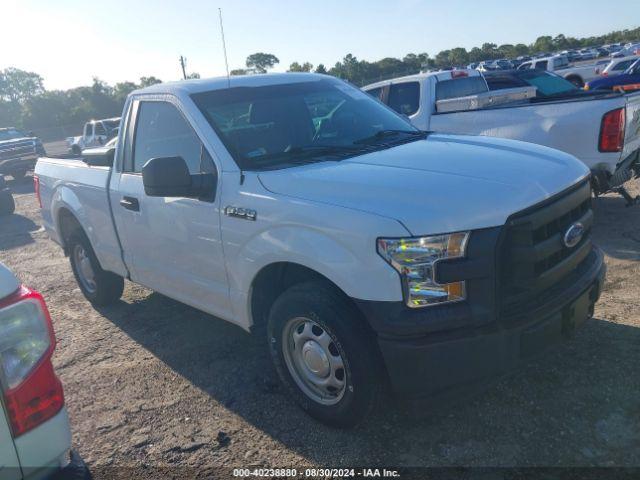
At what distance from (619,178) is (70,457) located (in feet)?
19.0

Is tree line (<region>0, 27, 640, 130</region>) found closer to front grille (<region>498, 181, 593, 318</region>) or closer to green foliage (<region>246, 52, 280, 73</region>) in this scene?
green foliage (<region>246, 52, 280, 73</region>)

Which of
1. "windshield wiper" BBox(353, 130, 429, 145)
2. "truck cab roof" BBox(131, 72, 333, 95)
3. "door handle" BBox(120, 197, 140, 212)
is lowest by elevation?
"door handle" BBox(120, 197, 140, 212)

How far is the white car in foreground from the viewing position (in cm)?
178

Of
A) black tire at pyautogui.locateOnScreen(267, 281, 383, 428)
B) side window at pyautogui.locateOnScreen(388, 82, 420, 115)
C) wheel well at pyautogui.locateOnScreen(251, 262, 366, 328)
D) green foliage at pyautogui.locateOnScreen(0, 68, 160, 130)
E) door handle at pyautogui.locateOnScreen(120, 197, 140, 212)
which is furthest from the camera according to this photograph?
green foliage at pyautogui.locateOnScreen(0, 68, 160, 130)

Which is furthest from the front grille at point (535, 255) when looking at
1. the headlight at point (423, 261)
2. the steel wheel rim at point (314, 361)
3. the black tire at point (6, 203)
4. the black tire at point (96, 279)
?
the black tire at point (6, 203)

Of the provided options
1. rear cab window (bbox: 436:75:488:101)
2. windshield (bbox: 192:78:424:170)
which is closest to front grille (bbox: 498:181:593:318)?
windshield (bbox: 192:78:424:170)

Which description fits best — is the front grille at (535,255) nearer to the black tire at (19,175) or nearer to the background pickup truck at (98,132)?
the black tire at (19,175)

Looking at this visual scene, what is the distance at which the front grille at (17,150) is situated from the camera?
19094 millimetres

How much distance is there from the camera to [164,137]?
13.4ft

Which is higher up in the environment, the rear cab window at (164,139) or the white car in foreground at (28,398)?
the rear cab window at (164,139)

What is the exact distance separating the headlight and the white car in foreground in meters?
1.46

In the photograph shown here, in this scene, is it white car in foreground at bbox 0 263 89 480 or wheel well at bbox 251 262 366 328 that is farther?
wheel well at bbox 251 262 366 328

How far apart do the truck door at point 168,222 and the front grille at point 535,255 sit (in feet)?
5.67

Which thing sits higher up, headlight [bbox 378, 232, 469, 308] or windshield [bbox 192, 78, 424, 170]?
windshield [bbox 192, 78, 424, 170]
